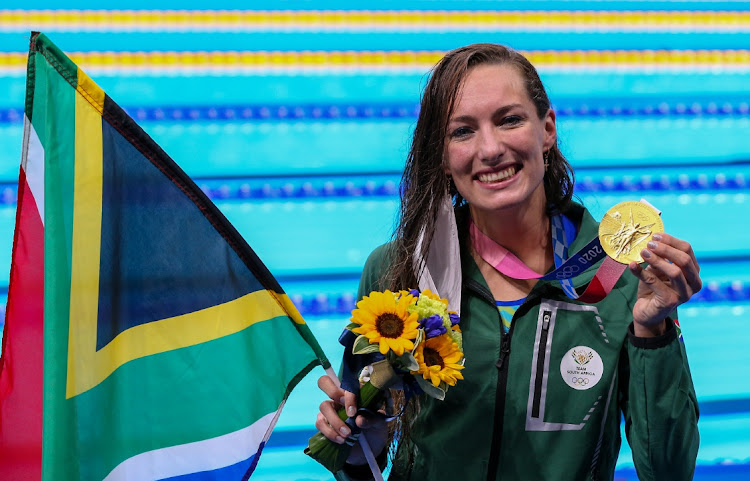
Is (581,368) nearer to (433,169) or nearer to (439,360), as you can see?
(439,360)

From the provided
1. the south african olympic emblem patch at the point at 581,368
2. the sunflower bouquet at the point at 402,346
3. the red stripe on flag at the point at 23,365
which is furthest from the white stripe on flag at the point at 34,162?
the south african olympic emblem patch at the point at 581,368

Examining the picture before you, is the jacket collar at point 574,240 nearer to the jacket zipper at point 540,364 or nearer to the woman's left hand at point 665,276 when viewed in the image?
the jacket zipper at point 540,364

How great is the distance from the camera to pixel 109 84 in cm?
408

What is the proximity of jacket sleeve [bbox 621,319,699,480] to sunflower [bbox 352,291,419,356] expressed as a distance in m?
0.35

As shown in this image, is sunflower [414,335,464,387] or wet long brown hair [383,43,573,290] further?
wet long brown hair [383,43,573,290]

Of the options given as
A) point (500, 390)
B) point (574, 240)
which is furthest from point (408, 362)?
point (574, 240)

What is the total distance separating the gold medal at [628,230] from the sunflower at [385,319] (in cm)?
35

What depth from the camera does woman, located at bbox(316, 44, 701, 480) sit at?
1.39 m

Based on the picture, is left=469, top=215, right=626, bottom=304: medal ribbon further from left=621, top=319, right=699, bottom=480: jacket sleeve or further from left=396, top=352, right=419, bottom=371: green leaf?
left=396, top=352, right=419, bottom=371: green leaf

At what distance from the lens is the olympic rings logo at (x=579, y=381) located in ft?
4.87

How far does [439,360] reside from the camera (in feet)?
4.37

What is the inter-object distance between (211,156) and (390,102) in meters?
0.89

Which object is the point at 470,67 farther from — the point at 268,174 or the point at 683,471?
the point at 268,174

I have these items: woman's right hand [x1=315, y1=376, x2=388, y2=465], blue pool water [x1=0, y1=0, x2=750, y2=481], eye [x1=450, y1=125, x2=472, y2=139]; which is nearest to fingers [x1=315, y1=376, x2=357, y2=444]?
woman's right hand [x1=315, y1=376, x2=388, y2=465]
